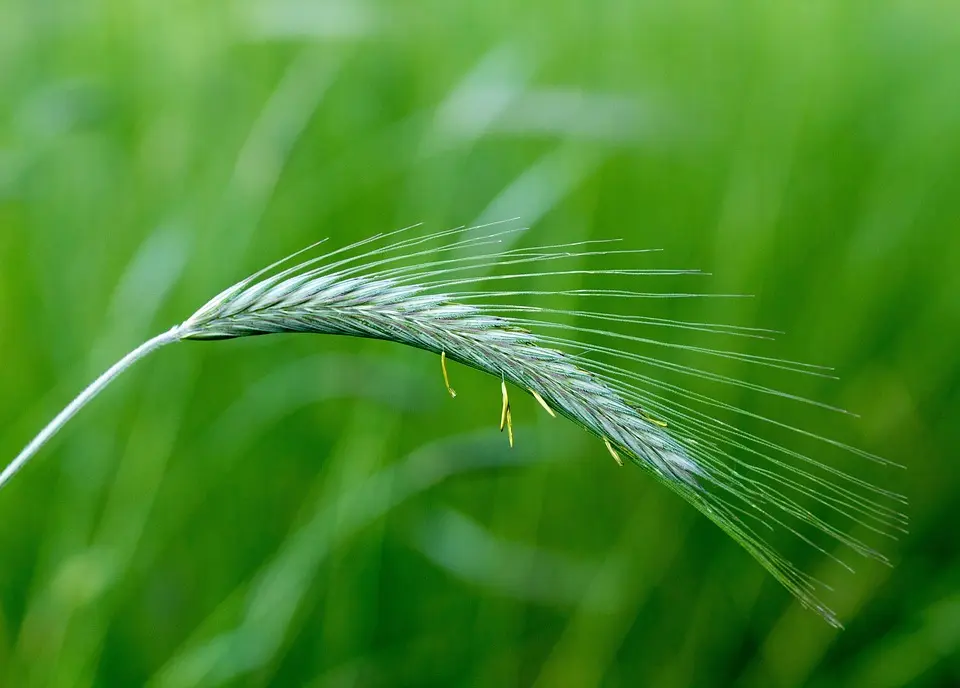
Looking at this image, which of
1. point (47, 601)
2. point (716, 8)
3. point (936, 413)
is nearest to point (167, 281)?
point (47, 601)

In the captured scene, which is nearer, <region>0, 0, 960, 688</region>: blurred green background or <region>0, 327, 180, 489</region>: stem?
<region>0, 327, 180, 489</region>: stem

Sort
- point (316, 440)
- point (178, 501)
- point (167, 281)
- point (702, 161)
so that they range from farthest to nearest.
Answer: point (702, 161) → point (316, 440) → point (178, 501) → point (167, 281)

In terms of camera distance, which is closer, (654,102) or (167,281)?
(167,281)

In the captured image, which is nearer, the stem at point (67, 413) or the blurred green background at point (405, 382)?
the stem at point (67, 413)

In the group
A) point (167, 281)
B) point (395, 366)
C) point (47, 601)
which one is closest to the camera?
point (47, 601)

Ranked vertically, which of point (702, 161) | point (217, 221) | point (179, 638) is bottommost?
point (179, 638)

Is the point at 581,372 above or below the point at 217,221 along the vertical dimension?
below

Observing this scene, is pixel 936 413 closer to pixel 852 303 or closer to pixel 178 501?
pixel 852 303

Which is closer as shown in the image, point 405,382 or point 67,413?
point 67,413
